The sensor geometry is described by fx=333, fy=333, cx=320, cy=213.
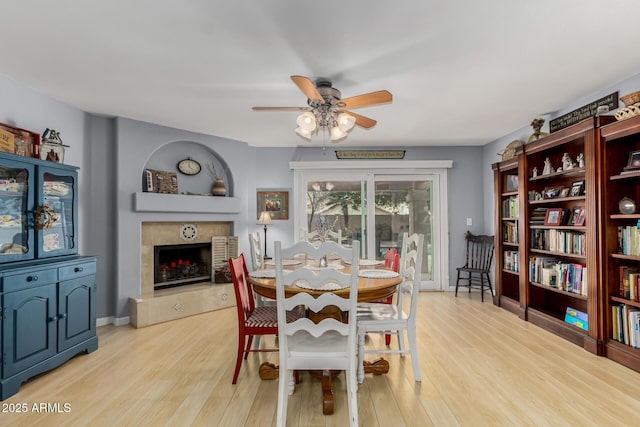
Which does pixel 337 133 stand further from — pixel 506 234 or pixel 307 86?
pixel 506 234

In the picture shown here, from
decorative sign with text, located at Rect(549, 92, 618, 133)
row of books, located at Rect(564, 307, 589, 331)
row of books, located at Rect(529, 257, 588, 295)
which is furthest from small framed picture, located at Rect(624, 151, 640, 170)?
row of books, located at Rect(564, 307, 589, 331)

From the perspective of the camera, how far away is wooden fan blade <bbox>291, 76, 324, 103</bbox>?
83.9 inches

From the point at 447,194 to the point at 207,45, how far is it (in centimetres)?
427

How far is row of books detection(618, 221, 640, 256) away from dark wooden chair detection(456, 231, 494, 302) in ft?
6.86

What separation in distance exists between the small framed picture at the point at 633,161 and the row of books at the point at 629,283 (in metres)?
0.84

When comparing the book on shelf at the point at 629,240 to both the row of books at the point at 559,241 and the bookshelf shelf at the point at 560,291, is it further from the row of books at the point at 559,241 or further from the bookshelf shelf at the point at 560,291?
the bookshelf shelf at the point at 560,291

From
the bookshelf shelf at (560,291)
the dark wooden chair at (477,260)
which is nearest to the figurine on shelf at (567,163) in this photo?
the bookshelf shelf at (560,291)

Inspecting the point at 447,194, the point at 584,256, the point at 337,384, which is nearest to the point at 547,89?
the point at 584,256

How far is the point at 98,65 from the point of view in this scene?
2562 millimetres

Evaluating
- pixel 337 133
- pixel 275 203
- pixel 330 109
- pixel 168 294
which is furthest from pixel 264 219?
pixel 330 109

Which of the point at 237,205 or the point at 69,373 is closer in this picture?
the point at 69,373

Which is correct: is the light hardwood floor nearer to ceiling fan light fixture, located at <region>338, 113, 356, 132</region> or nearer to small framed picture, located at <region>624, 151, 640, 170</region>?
small framed picture, located at <region>624, 151, 640, 170</region>

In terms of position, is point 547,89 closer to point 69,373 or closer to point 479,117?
Answer: point 479,117

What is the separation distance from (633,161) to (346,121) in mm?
2321
